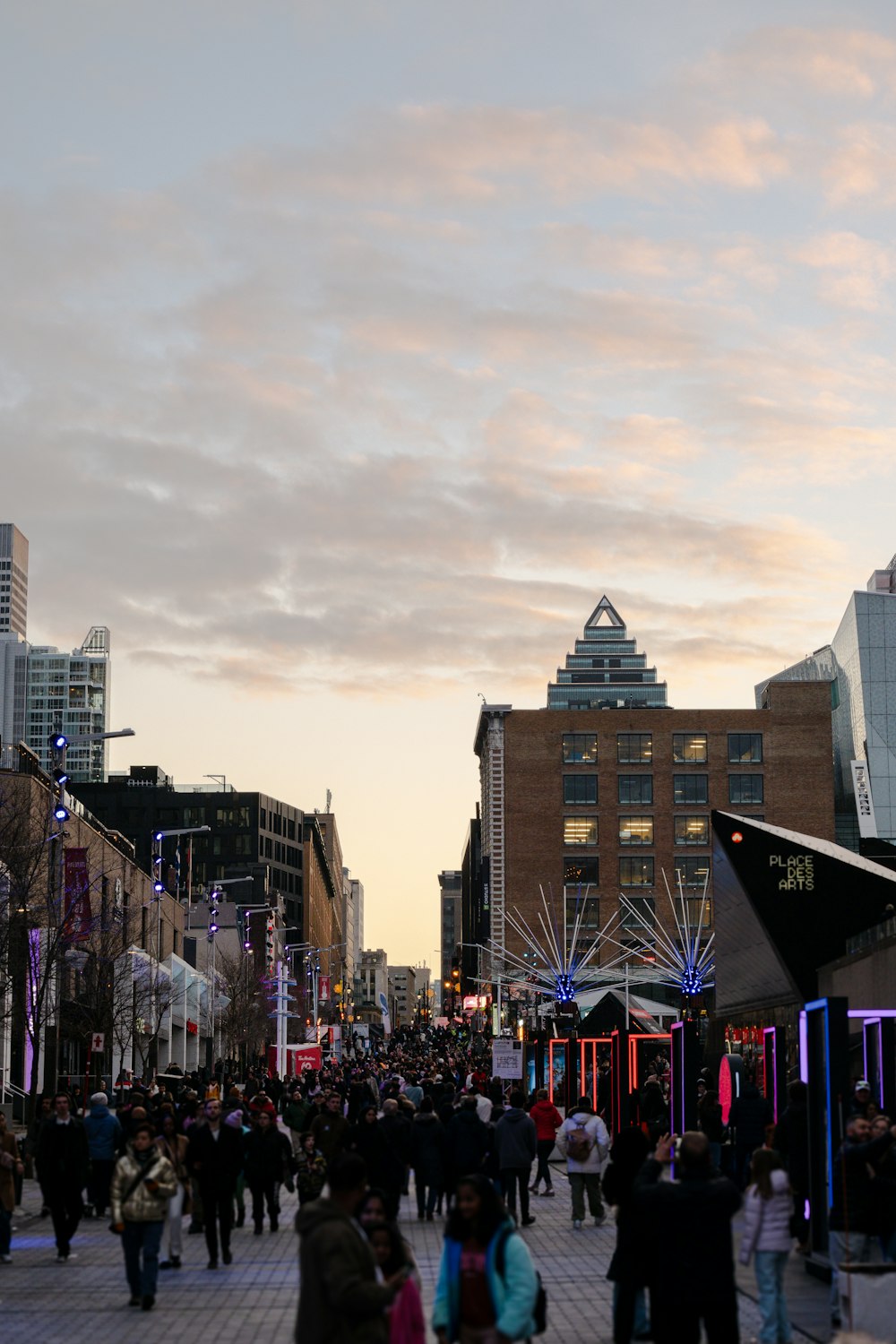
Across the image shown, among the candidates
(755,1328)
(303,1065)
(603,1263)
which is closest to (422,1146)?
(603,1263)

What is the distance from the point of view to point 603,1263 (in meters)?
20.5

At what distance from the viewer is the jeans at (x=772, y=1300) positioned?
537 inches

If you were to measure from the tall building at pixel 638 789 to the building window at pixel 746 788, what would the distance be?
0.07 metres

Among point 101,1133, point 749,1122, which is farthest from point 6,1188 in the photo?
point 749,1122

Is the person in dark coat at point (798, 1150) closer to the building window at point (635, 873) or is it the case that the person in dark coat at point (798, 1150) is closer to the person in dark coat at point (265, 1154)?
the person in dark coat at point (265, 1154)

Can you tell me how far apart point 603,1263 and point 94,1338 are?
7.13 metres

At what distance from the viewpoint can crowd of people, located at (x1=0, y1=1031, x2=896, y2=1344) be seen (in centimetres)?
935

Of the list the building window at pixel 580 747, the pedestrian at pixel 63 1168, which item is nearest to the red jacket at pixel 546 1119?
the pedestrian at pixel 63 1168

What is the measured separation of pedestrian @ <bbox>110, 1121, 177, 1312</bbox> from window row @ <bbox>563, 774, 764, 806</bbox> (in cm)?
12389

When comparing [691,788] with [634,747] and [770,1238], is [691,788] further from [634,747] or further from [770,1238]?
[770,1238]

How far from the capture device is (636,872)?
138750mm

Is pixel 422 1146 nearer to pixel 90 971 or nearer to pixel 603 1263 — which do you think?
pixel 603 1263

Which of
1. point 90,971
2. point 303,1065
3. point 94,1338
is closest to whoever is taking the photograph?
point 94,1338

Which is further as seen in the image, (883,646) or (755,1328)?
(883,646)
